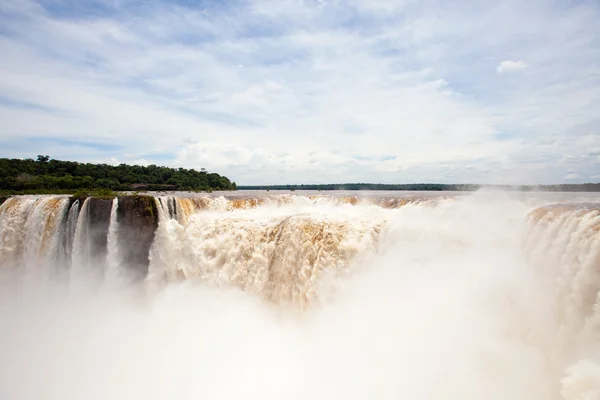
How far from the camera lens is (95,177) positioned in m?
A: 36.2

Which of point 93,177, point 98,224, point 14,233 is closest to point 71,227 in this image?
point 98,224

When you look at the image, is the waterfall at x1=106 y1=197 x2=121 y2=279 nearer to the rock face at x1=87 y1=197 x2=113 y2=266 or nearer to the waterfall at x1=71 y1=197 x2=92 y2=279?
the rock face at x1=87 y1=197 x2=113 y2=266

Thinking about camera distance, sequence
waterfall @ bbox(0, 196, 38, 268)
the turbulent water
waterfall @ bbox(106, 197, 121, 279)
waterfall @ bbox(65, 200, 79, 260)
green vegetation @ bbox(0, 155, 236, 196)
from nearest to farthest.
→ the turbulent water → waterfall @ bbox(106, 197, 121, 279) → waterfall @ bbox(65, 200, 79, 260) → waterfall @ bbox(0, 196, 38, 268) → green vegetation @ bbox(0, 155, 236, 196)

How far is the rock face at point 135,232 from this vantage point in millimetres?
14492

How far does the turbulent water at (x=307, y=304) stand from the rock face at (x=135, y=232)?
207mm

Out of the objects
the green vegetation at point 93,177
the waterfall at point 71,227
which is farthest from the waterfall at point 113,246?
the green vegetation at point 93,177

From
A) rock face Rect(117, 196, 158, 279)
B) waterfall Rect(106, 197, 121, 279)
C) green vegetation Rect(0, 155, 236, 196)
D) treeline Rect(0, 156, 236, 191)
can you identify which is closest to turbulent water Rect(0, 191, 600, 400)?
waterfall Rect(106, 197, 121, 279)

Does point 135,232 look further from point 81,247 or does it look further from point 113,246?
point 81,247

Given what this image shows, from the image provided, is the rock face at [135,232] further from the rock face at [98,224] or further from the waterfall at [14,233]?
the waterfall at [14,233]

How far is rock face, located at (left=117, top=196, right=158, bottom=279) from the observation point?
14.5m

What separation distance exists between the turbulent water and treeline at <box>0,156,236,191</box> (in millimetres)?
16896

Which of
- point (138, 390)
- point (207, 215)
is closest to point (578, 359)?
point (138, 390)

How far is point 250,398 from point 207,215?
9019mm

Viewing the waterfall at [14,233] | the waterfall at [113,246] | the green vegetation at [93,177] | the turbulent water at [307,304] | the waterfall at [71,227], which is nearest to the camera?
the turbulent water at [307,304]
